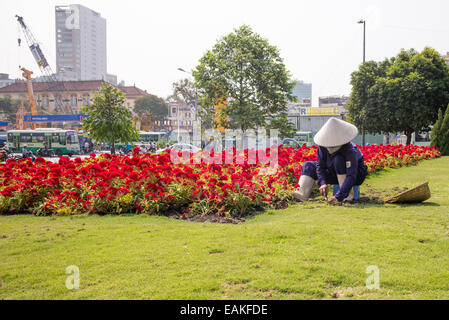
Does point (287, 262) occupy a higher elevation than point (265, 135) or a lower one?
lower

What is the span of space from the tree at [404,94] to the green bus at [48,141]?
2561cm

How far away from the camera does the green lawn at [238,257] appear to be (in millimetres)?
3088

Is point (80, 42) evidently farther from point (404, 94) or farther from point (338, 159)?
point (338, 159)

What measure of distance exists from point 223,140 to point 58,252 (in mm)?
15242

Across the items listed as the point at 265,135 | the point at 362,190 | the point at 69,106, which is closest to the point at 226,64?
the point at 265,135

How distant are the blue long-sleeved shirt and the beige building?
274 ft

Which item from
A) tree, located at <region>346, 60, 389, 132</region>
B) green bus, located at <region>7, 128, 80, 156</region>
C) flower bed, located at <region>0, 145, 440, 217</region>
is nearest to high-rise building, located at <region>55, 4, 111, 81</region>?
green bus, located at <region>7, 128, 80, 156</region>

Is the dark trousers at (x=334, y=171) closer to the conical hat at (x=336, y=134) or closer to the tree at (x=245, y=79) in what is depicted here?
the conical hat at (x=336, y=134)

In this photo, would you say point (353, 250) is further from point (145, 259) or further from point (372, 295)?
point (145, 259)

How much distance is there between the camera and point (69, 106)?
85.7 meters

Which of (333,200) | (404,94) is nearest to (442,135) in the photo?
(404,94)

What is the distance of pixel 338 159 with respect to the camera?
21.3 ft

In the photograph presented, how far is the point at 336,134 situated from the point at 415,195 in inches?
72.3

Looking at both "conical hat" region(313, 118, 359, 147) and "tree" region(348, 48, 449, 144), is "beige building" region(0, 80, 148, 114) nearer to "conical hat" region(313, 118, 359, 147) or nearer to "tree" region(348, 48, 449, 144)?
"tree" region(348, 48, 449, 144)
